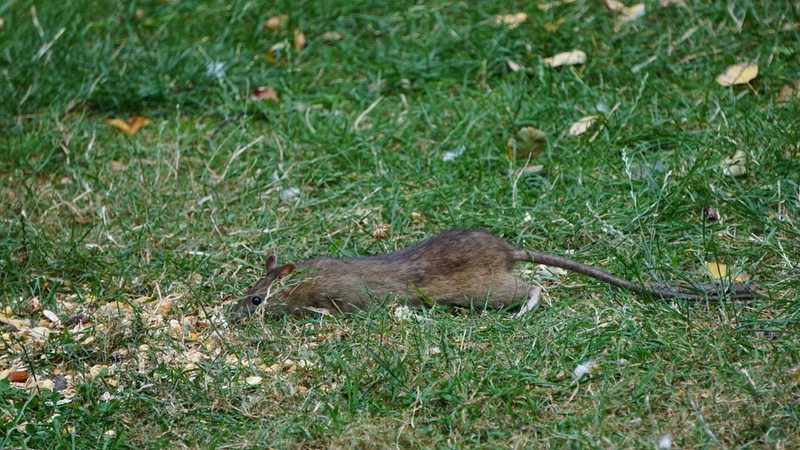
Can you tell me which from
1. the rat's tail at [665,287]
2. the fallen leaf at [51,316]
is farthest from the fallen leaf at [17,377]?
the rat's tail at [665,287]

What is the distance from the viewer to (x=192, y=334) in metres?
4.80

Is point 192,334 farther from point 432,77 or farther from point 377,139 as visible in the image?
point 432,77

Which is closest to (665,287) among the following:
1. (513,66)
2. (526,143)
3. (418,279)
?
(418,279)

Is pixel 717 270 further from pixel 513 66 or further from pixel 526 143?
pixel 513 66

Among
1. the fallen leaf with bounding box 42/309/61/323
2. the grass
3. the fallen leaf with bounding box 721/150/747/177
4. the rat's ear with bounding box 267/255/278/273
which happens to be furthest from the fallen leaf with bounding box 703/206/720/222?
the fallen leaf with bounding box 42/309/61/323

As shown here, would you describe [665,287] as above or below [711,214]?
above

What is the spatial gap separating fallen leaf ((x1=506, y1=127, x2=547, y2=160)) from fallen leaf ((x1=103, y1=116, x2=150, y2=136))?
253cm

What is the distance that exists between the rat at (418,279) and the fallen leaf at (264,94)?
7.46ft

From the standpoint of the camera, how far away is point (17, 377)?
4.55m

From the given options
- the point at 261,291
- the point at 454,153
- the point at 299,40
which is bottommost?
the point at 454,153

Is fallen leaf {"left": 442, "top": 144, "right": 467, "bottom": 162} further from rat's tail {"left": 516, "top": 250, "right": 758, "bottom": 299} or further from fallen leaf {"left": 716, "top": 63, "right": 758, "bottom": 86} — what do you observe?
fallen leaf {"left": 716, "top": 63, "right": 758, "bottom": 86}

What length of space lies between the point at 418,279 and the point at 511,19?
3013mm

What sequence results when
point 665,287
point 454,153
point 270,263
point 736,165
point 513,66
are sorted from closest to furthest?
point 665,287, point 270,263, point 736,165, point 454,153, point 513,66

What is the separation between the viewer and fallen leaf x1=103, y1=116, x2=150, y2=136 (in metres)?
6.86
